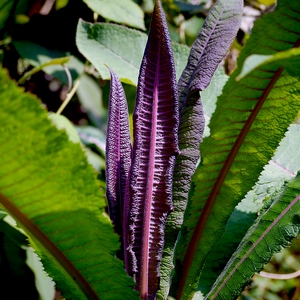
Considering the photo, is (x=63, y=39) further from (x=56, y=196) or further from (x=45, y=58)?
(x=56, y=196)

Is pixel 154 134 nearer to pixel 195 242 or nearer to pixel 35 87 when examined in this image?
pixel 195 242

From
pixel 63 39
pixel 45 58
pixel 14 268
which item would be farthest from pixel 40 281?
pixel 63 39

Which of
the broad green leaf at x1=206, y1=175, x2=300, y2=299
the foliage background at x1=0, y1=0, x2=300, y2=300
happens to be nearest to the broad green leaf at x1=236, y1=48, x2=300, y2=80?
the broad green leaf at x1=206, y1=175, x2=300, y2=299

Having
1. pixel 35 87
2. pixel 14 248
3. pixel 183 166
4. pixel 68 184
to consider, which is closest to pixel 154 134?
pixel 183 166

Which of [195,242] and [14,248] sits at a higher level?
[195,242]

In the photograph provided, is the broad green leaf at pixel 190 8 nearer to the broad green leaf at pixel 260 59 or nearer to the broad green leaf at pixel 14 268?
the broad green leaf at pixel 14 268
